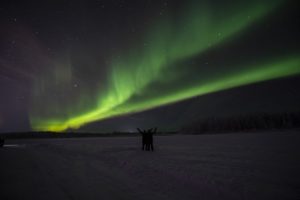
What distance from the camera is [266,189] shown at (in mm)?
6848

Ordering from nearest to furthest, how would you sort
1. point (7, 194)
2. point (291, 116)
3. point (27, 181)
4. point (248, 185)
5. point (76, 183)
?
point (7, 194), point (248, 185), point (76, 183), point (27, 181), point (291, 116)

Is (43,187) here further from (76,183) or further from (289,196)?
(289,196)

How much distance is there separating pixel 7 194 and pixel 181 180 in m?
6.34

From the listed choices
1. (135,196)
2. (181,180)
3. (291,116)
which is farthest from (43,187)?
(291,116)

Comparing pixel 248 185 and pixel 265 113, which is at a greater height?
pixel 265 113

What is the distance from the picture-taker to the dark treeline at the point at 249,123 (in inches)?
4321

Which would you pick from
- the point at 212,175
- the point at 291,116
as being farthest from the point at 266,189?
the point at 291,116

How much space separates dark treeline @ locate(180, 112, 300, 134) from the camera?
109744 mm

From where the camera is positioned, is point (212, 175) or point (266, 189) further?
point (212, 175)

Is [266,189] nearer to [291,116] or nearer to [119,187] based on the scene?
[119,187]

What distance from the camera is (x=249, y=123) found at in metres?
116

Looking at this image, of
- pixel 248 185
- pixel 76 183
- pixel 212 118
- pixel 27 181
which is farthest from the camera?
pixel 212 118

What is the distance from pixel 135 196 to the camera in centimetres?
634

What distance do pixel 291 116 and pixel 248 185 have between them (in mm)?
128342
